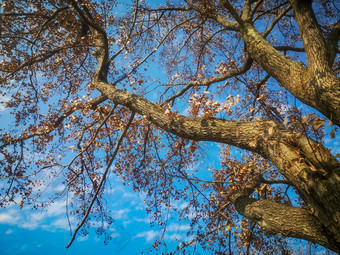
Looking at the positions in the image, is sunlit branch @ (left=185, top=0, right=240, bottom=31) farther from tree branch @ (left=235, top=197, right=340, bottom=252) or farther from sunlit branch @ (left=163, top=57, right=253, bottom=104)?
tree branch @ (left=235, top=197, right=340, bottom=252)

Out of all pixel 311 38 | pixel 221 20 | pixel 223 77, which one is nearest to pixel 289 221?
pixel 311 38

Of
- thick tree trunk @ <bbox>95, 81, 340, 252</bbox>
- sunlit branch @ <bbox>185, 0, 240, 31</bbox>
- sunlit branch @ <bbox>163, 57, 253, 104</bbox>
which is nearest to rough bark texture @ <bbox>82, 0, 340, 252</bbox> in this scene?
thick tree trunk @ <bbox>95, 81, 340, 252</bbox>

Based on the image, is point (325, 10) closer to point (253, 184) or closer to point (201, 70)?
point (201, 70)

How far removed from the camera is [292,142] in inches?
83.0

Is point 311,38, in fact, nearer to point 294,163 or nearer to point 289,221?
point 294,163

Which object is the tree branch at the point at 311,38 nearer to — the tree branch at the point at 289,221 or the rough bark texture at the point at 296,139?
the rough bark texture at the point at 296,139

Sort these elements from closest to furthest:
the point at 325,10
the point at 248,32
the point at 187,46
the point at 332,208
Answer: the point at 332,208
the point at 248,32
the point at 325,10
the point at 187,46

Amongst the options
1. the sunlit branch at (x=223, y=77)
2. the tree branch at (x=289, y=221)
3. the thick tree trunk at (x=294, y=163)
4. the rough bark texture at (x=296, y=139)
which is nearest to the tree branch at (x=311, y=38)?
the rough bark texture at (x=296, y=139)

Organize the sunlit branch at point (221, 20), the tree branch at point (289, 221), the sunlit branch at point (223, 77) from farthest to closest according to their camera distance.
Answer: the sunlit branch at point (223, 77)
the sunlit branch at point (221, 20)
the tree branch at point (289, 221)

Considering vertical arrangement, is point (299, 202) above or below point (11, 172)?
below

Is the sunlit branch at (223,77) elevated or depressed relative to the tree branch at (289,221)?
elevated

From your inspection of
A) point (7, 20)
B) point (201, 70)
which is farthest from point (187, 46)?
point (7, 20)

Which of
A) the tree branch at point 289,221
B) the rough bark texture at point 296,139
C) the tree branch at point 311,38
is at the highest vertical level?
the tree branch at point 311,38

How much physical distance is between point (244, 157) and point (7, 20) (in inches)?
273
